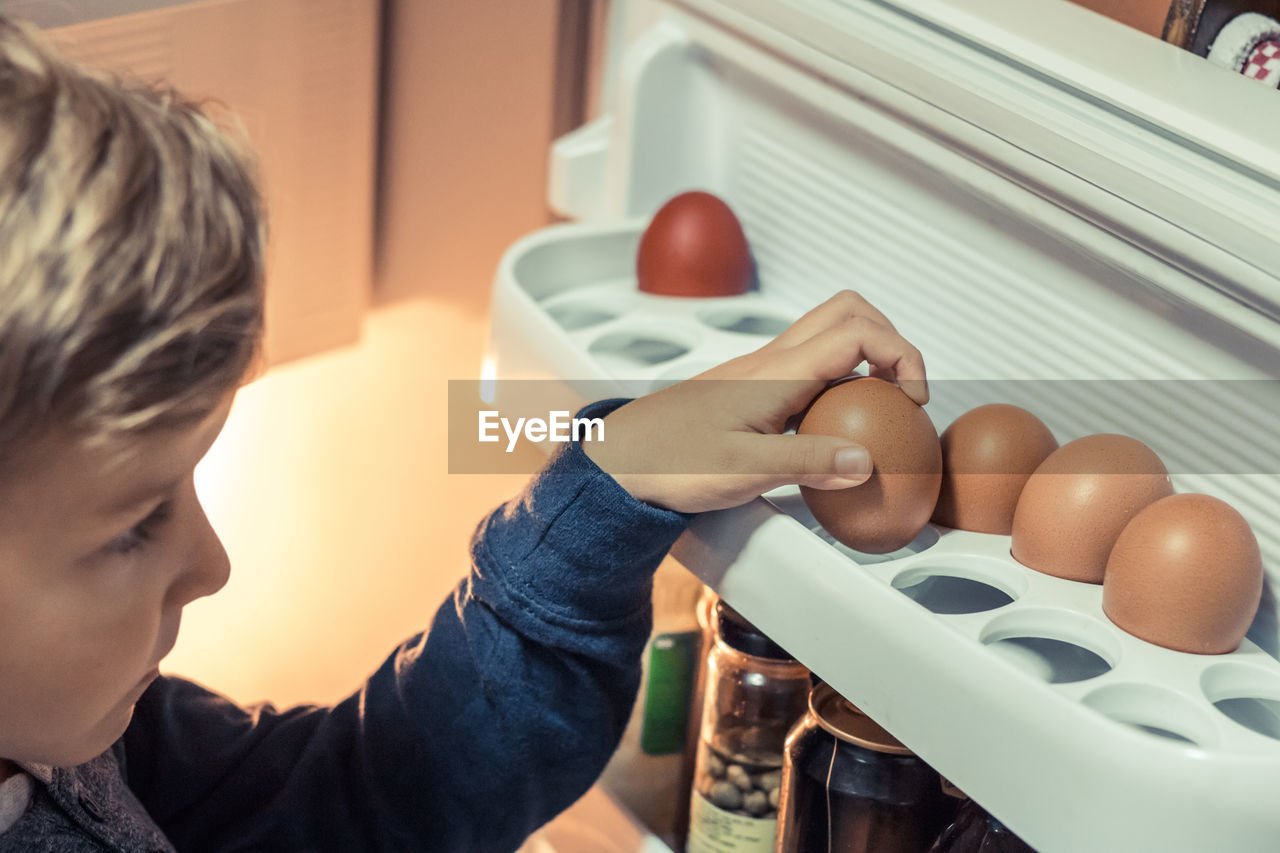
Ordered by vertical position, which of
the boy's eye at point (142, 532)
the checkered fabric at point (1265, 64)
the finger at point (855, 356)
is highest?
the checkered fabric at point (1265, 64)

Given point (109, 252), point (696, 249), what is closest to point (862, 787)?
point (696, 249)

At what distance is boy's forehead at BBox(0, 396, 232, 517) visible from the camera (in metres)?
0.48

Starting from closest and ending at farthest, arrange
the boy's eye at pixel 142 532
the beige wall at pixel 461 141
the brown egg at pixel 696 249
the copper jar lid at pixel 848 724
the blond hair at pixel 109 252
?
the blond hair at pixel 109 252 → the boy's eye at pixel 142 532 → the copper jar lid at pixel 848 724 → the brown egg at pixel 696 249 → the beige wall at pixel 461 141

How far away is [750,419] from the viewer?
622 millimetres

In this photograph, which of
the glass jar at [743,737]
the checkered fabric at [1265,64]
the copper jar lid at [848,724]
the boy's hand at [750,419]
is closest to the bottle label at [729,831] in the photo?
the glass jar at [743,737]

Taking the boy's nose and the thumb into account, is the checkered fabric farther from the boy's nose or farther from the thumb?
the boy's nose

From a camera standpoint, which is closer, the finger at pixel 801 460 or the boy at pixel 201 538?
the boy at pixel 201 538

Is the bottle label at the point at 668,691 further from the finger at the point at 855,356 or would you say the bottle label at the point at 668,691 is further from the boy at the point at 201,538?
the finger at the point at 855,356

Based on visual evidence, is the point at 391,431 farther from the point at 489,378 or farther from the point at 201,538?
the point at 201,538

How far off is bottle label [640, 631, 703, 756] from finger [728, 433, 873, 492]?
283 mm

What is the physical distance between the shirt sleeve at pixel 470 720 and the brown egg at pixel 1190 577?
0.70 ft

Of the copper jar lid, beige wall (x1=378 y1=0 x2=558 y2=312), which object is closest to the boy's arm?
the copper jar lid

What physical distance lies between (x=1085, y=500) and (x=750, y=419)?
16 cm

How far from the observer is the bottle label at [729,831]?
74cm
